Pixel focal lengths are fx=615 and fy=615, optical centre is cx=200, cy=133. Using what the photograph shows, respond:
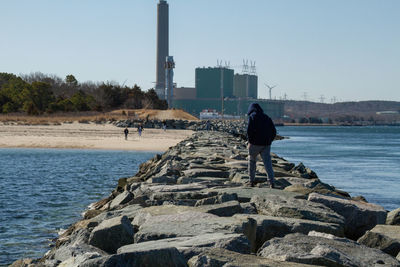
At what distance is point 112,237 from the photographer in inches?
221

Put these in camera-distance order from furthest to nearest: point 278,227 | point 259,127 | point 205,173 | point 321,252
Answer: point 205,173 → point 259,127 → point 278,227 → point 321,252

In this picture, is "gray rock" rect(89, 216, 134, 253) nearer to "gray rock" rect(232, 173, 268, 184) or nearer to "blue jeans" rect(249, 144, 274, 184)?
"blue jeans" rect(249, 144, 274, 184)

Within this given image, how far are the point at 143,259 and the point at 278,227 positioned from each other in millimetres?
2213

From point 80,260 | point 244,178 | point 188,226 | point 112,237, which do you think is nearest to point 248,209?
point 188,226

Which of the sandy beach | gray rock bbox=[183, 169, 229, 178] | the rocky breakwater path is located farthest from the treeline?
the rocky breakwater path

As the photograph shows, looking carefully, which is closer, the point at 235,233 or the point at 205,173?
the point at 235,233

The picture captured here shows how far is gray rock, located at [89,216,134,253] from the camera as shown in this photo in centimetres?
557

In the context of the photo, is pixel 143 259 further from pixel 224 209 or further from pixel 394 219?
pixel 394 219

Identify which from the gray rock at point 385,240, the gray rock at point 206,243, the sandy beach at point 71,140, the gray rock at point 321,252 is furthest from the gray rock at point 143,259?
the sandy beach at point 71,140

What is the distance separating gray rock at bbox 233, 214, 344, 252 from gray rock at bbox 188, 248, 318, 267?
1.30 metres

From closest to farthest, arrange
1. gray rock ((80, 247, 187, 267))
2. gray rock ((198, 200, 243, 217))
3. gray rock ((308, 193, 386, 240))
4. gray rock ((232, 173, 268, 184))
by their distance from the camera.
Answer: gray rock ((80, 247, 187, 267)) → gray rock ((198, 200, 243, 217)) → gray rock ((308, 193, 386, 240)) → gray rock ((232, 173, 268, 184))

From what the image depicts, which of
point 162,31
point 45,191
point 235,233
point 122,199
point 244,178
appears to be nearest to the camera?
point 235,233

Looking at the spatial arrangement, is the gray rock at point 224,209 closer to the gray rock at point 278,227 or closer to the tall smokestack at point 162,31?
the gray rock at point 278,227

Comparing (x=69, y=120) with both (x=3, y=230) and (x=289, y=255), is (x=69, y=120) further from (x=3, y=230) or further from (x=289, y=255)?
(x=289, y=255)
